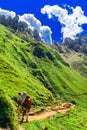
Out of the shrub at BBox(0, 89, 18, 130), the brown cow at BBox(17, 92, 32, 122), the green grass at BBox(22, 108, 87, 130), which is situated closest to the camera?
the shrub at BBox(0, 89, 18, 130)

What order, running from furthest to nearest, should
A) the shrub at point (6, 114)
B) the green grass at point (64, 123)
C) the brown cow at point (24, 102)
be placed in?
the green grass at point (64, 123), the brown cow at point (24, 102), the shrub at point (6, 114)

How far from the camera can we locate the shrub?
38.0 metres

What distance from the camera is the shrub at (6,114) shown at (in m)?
38.0

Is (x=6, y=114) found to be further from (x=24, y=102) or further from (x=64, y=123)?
(x=64, y=123)

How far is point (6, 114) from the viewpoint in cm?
3847

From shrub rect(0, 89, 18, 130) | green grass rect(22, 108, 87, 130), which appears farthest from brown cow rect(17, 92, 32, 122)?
shrub rect(0, 89, 18, 130)

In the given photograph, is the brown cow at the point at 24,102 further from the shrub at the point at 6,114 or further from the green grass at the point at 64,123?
the shrub at the point at 6,114

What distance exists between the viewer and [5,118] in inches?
1503

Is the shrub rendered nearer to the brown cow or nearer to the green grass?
the brown cow

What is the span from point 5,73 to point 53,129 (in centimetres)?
6449

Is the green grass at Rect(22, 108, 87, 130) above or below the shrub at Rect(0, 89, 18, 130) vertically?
below

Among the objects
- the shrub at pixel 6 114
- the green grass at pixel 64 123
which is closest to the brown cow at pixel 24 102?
the green grass at pixel 64 123

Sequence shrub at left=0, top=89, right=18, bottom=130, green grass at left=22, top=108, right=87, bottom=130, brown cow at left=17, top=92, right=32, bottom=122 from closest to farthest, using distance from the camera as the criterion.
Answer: shrub at left=0, top=89, right=18, bottom=130 → brown cow at left=17, top=92, right=32, bottom=122 → green grass at left=22, top=108, right=87, bottom=130

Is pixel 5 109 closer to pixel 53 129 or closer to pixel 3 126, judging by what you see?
pixel 3 126
